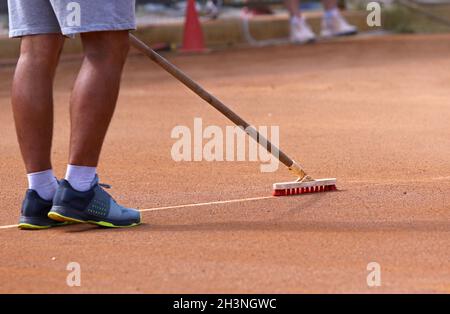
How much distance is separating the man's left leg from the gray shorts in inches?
2.6

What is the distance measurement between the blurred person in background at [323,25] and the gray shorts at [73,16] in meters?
8.58

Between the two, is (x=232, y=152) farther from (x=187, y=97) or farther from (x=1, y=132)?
(x=187, y=97)

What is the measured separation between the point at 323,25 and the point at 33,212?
9426mm

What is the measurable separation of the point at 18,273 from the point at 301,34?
9.44m

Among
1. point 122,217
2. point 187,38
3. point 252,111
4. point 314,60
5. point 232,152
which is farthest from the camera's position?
point 187,38

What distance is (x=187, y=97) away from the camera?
8891mm

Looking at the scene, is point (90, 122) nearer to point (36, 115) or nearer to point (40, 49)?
point (36, 115)

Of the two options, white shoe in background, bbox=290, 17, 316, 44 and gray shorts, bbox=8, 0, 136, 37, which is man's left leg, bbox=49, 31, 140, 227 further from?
white shoe in background, bbox=290, 17, 316, 44

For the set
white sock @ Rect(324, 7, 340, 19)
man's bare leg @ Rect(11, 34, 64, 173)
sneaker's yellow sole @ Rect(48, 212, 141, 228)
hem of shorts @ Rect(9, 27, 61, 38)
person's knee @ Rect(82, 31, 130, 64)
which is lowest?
sneaker's yellow sole @ Rect(48, 212, 141, 228)

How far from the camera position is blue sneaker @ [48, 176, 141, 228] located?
4535 millimetres

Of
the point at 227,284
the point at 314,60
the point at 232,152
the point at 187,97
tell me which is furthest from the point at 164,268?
the point at 314,60

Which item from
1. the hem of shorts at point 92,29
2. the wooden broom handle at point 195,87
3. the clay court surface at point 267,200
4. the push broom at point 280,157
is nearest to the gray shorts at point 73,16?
the hem of shorts at point 92,29

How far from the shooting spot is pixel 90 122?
449 centimetres

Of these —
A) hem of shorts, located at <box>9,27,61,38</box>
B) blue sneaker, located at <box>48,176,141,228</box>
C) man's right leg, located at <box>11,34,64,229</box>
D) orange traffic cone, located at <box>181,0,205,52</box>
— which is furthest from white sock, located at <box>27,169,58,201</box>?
orange traffic cone, located at <box>181,0,205,52</box>
